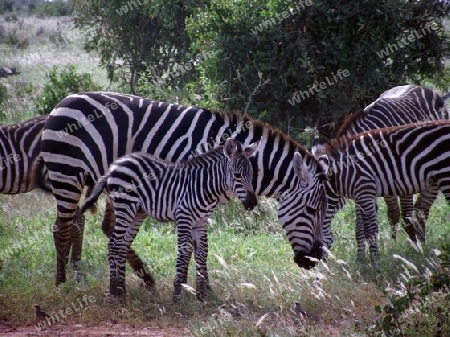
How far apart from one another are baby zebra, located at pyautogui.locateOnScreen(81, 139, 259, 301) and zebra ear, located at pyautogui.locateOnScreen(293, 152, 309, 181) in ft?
1.43

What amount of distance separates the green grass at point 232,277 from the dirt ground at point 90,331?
0.38ft

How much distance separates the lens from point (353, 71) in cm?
1173

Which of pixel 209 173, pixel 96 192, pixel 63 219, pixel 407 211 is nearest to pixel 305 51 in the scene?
pixel 407 211

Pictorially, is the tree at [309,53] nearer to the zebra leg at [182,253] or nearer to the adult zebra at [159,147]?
the adult zebra at [159,147]

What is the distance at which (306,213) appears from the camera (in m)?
7.45

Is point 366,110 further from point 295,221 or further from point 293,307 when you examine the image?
point 293,307

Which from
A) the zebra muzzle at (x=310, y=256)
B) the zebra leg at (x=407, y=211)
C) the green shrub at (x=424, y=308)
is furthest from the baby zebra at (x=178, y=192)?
the zebra leg at (x=407, y=211)

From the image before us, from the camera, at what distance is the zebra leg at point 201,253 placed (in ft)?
24.1

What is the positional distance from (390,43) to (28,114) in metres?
9.80

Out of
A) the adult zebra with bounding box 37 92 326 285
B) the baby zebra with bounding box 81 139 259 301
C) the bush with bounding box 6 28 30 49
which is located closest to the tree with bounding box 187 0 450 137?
the adult zebra with bounding box 37 92 326 285

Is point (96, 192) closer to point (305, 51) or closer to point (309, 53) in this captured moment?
point (305, 51)

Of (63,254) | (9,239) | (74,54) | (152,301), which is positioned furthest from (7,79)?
(152,301)

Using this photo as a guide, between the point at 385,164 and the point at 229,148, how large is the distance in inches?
85.8

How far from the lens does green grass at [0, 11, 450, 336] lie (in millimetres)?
6438
